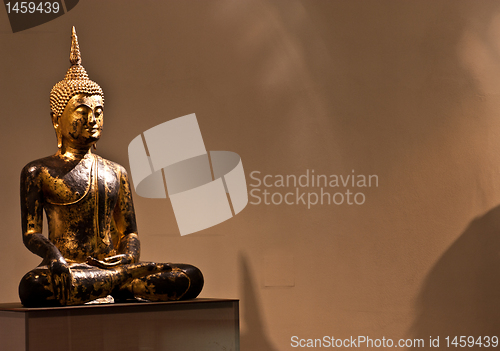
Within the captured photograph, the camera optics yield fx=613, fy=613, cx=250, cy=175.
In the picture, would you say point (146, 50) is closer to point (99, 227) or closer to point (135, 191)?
point (135, 191)

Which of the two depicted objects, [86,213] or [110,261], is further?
[86,213]

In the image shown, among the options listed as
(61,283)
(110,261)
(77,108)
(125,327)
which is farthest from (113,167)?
(125,327)

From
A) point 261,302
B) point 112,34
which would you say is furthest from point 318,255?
point 112,34

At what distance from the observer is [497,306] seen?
3463 millimetres

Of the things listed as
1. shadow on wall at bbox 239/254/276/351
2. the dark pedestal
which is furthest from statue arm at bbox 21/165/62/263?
shadow on wall at bbox 239/254/276/351

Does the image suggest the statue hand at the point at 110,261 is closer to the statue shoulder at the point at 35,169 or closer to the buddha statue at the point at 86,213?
the buddha statue at the point at 86,213

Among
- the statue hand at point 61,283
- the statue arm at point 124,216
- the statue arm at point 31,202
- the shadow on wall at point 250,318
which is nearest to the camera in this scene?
the statue hand at point 61,283

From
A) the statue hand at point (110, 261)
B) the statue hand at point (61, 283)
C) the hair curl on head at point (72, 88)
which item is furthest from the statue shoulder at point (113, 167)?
the statue hand at point (61, 283)

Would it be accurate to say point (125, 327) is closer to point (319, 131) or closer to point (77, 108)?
point (77, 108)

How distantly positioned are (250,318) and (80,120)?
62.9 inches

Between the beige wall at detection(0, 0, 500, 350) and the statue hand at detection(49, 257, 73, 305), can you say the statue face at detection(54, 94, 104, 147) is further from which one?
the beige wall at detection(0, 0, 500, 350)

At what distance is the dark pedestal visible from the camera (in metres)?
1.84

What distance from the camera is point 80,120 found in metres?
2.32

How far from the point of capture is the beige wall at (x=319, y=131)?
3.40 metres
